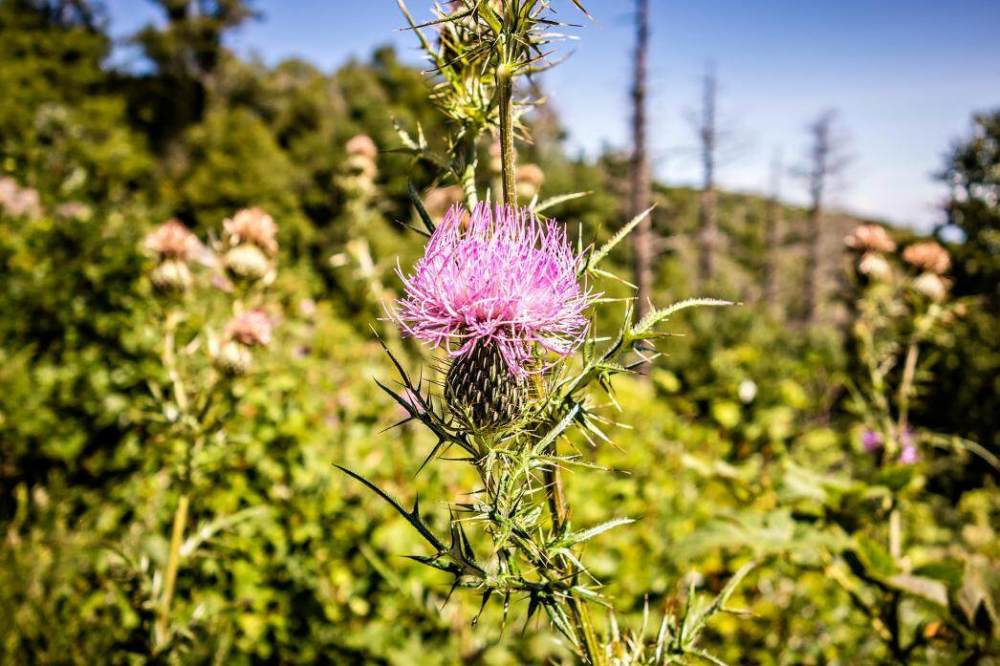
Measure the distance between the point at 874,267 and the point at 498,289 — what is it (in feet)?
7.42

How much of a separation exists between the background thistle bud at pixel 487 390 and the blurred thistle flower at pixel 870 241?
2.26 metres

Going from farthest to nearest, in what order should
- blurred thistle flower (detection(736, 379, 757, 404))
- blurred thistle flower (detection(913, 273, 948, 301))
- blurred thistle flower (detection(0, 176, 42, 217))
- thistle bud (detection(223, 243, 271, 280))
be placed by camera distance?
1. blurred thistle flower (detection(0, 176, 42, 217))
2. blurred thistle flower (detection(736, 379, 757, 404))
3. blurred thistle flower (detection(913, 273, 948, 301))
4. thistle bud (detection(223, 243, 271, 280))

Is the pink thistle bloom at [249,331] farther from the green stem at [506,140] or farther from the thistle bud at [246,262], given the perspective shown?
the green stem at [506,140]

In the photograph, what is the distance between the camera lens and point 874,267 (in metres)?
2.48

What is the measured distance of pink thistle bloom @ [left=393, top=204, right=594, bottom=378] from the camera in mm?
1001

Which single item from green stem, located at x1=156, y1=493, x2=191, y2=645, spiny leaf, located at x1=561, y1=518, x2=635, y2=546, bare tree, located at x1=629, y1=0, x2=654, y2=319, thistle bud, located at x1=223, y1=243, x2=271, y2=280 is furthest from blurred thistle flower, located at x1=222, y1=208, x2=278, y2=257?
bare tree, located at x1=629, y1=0, x2=654, y2=319

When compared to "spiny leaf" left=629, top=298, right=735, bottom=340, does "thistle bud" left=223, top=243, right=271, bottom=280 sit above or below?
below

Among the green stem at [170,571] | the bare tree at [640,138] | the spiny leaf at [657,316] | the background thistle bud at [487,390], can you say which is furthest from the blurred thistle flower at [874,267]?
the bare tree at [640,138]

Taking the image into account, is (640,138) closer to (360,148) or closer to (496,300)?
(360,148)

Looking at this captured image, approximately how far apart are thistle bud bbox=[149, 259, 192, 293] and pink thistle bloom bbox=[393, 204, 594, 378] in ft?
5.45

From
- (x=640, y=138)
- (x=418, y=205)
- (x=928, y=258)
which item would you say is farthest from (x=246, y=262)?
(x=640, y=138)

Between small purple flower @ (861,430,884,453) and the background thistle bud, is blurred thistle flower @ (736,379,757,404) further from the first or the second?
the background thistle bud

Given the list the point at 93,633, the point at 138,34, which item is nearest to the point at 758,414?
the point at 93,633

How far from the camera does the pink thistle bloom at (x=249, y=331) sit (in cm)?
198
